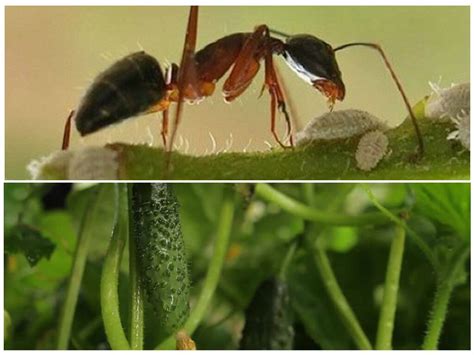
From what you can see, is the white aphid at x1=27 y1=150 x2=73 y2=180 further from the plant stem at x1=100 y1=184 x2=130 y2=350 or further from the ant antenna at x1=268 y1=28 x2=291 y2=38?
the ant antenna at x1=268 y1=28 x2=291 y2=38

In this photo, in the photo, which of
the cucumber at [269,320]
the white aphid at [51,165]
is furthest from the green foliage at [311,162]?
the cucumber at [269,320]

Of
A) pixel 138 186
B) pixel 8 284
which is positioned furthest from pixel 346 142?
pixel 8 284

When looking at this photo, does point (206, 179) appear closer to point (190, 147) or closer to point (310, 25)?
point (190, 147)

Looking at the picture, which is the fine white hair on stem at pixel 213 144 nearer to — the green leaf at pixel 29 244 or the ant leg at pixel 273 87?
the ant leg at pixel 273 87

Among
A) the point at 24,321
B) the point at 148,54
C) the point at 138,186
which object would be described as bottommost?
the point at 24,321

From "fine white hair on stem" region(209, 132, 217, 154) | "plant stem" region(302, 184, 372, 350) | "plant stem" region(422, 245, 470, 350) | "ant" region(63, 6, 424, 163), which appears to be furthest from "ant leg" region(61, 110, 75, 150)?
"plant stem" region(422, 245, 470, 350)

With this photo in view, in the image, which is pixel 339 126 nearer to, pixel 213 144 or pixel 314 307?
pixel 213 144
